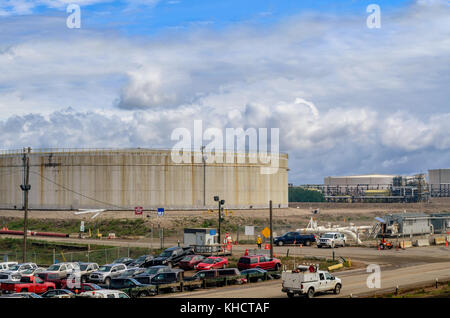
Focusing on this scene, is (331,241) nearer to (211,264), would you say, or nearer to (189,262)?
(189,262)

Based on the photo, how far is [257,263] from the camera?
4356 centimetres

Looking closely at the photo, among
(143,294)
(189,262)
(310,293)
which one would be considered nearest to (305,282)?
(310,293)

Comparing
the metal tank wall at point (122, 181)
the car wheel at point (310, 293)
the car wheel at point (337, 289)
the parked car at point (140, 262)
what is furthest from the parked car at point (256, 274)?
the metal tank wall at point (122, 181)

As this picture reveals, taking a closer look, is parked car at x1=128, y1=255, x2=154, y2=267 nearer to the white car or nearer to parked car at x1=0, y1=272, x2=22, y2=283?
the white car

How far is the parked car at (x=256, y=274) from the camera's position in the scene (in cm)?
3962

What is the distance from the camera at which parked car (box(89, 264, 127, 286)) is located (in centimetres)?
3925

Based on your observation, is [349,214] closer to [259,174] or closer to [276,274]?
[259,174]

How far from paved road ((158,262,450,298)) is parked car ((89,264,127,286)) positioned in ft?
23.8

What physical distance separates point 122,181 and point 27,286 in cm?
6570

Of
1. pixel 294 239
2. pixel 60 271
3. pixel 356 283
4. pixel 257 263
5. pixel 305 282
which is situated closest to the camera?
pixel 305 282

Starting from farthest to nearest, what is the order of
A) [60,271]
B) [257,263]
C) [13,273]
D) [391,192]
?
[391,192]
[257,263]
[60,271]
[13,273]

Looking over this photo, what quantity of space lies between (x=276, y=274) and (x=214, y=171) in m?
61.4

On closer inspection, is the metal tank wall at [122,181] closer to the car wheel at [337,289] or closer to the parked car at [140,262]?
the parked car at [140,262]
